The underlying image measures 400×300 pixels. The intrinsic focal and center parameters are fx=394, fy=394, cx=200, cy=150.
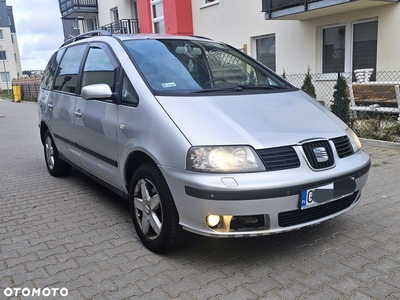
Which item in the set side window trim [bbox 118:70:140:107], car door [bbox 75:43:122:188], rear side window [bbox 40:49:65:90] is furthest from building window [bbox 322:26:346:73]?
side window trim [bbox 118:70:140:107]

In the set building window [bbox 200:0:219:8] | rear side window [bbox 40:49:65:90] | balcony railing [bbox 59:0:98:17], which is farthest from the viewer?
balcony railing [bbox 59:0:98:17]

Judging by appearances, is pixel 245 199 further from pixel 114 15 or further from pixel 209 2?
pixel 114 15

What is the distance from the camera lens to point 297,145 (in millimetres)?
2830

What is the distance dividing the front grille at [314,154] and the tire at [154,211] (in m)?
1.04

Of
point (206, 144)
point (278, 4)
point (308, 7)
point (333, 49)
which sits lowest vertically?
point (206, 144)

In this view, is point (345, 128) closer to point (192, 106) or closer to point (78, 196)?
point (192, 106)

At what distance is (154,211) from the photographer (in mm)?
3129

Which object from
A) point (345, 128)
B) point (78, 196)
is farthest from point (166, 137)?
point (78, 196)

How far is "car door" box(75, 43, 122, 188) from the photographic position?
11.9ft

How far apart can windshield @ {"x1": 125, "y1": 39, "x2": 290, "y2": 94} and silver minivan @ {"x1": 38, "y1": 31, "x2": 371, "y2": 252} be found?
1 cm

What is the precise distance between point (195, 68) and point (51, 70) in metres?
2.84

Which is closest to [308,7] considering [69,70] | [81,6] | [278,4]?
[278,4]

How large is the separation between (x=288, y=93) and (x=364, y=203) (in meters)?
1.53

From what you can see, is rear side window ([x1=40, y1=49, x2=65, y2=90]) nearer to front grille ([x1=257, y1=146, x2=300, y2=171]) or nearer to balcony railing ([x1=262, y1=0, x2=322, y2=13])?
front grille ([x1=257, y1=146, x2=300, y2=171])
